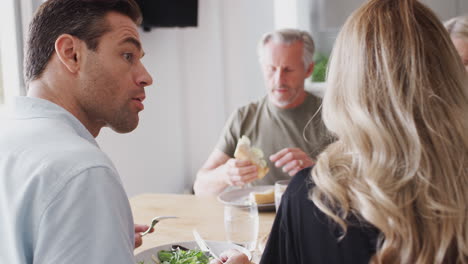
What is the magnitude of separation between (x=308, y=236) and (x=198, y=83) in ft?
10.9

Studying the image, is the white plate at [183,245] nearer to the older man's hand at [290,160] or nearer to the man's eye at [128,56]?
the man's eye at [128,56]

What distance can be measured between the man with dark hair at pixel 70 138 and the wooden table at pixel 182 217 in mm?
496

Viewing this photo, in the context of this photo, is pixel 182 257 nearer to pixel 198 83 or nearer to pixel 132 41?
pixel 132 41

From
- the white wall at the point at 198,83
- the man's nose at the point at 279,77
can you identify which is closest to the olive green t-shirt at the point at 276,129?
the man's nose at the point at 279,77

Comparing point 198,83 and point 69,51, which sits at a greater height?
point 69,51

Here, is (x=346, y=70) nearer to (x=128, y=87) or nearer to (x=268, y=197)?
(x=128, y=87)

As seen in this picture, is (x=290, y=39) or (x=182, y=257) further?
(x=290, y=39)

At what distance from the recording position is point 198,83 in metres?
4.19

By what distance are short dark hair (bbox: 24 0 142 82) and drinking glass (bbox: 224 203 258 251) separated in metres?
0.56

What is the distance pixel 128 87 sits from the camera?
4.17ft

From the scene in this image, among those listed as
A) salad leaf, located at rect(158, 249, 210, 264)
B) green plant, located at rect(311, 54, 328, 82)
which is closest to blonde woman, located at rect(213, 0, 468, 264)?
salad leaf, located at rect(158, 249, 210, 264)

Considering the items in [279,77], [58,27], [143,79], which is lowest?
[279,77]

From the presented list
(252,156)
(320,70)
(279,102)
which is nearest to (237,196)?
(252,156)

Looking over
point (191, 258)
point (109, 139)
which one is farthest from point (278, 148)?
point (191, 258)
